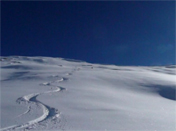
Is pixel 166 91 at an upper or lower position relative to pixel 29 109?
upper

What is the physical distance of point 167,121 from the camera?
4695 millimetres

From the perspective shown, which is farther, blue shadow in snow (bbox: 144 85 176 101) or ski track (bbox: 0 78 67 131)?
blue shadow in snow (bbox: 144 85 176 101)

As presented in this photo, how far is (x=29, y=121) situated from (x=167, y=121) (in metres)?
2.87

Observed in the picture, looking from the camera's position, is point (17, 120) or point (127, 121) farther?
point (127, 121)

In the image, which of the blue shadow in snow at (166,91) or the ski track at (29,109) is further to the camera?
the blue shadow in snow at (166,91)

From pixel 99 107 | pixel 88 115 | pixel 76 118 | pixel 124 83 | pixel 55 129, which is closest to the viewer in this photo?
pixel 55 129

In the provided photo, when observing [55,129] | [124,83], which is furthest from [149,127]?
[124,83]

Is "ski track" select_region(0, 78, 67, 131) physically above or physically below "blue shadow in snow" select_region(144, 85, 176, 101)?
below

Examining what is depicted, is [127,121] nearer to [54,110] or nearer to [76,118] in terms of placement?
[76,118]

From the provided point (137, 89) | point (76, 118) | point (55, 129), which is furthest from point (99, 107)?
point (137, 89)

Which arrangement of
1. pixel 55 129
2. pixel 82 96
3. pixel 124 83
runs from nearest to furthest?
pixel 55 129 → pixel 82 96 → pixel 124 83

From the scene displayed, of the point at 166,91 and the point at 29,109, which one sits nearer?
the point at 29,109

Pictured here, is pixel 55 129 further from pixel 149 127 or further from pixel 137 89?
pixel 137 89

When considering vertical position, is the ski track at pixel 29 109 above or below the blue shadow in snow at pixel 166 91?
below
